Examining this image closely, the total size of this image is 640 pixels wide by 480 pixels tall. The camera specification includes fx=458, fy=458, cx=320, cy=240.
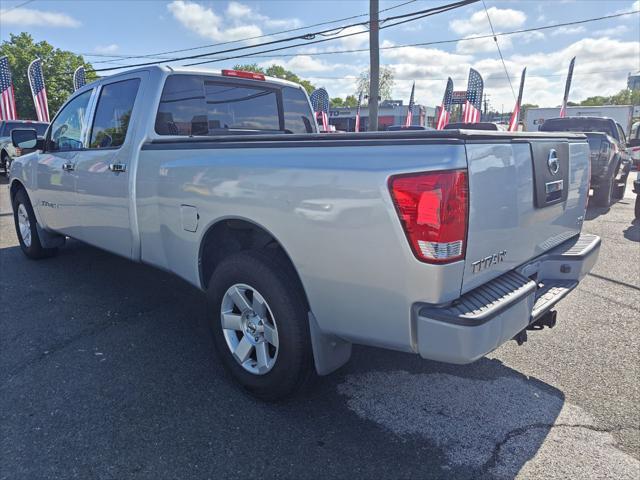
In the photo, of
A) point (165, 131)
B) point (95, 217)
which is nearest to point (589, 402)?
point (165, 131)

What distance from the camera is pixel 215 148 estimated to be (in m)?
2.86

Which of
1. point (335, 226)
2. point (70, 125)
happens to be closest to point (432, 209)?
point (335, 226)

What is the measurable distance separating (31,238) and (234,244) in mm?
3945

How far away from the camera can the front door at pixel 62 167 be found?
173 inches

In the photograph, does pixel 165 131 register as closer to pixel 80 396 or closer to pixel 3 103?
pixel 80 396

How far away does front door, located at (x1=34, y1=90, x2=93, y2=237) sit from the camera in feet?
14.5

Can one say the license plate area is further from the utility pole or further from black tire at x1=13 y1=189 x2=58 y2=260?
the utility pole

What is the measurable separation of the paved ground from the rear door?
795mm

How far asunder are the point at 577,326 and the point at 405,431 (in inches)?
87.5

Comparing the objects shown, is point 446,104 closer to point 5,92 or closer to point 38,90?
point 38,90

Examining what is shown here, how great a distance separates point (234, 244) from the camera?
3160mm

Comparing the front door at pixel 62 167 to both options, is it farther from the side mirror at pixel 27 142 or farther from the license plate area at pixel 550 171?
the license plate area at pixel 550 171

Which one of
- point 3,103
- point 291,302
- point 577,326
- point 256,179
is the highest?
point 3,103

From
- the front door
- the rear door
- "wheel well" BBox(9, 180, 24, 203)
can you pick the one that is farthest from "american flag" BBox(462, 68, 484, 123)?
the rear door
